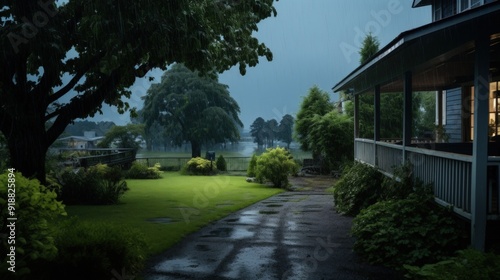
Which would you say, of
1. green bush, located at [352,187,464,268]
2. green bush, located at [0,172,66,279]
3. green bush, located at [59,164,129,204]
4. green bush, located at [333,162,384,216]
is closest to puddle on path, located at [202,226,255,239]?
green bush, located at [352,187,464,268]

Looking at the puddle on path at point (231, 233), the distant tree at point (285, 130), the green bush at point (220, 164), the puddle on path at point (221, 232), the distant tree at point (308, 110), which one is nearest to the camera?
the puddle on path at point (231, 233)

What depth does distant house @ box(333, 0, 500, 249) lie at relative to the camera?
20.9ft

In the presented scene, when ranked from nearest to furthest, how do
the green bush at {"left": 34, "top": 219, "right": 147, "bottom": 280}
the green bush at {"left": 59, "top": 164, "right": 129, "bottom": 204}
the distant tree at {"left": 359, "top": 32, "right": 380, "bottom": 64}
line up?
the green bush at {"left": 34, "top": 219, "right": 147, "bottom": 280}, the green bush at {"left": 59, "top": 164, "right": 129, "bottom": 204}, the distant tree at {"left": 359, "top": 32, "right": 380, "bottom": 64}

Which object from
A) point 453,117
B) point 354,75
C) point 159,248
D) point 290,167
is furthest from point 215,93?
point 159,248

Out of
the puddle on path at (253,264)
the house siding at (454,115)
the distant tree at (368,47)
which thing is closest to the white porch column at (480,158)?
the puddle on path at (253,264)

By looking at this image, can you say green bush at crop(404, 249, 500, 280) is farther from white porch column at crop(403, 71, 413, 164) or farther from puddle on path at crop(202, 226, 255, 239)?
white porch column at crop(403, 71, 413, 164)

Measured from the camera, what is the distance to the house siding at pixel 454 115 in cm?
1719

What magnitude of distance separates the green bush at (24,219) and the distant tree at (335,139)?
2524cm

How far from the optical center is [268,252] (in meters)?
7.84

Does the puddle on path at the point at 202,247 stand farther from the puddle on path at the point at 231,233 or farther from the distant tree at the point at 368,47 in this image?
the distant tree at the point at 368,47

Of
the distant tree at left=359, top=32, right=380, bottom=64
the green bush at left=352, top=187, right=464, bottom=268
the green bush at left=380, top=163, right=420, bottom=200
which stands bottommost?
the green bush at left=352, top=187, right=464, bottom=268

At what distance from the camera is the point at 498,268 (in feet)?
16.5

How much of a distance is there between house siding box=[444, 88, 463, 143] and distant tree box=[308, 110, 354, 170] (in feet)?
32.8

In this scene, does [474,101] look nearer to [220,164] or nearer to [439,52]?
[439,52]
